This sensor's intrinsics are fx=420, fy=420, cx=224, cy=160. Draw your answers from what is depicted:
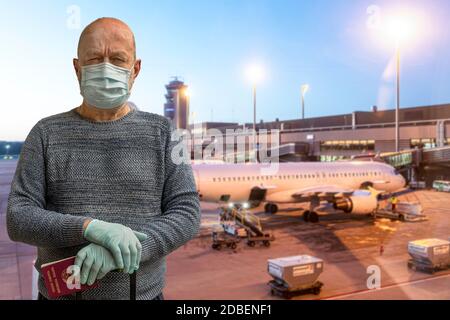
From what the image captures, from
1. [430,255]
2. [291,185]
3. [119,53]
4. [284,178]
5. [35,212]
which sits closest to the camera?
[35,212]

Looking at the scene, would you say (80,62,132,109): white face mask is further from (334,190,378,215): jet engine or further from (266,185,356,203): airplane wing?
(334,190,378,215): jet engine

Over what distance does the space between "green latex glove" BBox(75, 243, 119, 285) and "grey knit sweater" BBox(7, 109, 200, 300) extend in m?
0.22

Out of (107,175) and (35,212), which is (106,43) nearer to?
(107,175)

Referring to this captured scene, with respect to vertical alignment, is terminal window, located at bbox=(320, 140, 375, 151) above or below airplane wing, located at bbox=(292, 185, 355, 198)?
above

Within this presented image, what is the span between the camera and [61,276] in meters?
2.41

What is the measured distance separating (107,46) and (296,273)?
10862 millimetres

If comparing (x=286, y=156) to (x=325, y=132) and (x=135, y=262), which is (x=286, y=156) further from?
(x=135, y=262)

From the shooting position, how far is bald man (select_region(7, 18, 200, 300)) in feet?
8.50

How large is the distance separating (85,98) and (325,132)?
5103 centimetres

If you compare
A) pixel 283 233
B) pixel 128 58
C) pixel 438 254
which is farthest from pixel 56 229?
pixel 283 233

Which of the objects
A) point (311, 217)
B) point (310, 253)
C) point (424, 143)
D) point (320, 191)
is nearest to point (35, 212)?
point (310, 253)

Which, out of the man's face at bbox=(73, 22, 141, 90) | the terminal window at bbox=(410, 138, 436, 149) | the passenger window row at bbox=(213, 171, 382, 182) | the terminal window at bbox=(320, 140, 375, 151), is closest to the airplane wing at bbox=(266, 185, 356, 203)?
the passenger window row at bbox=(213, 171, 382, 182)
